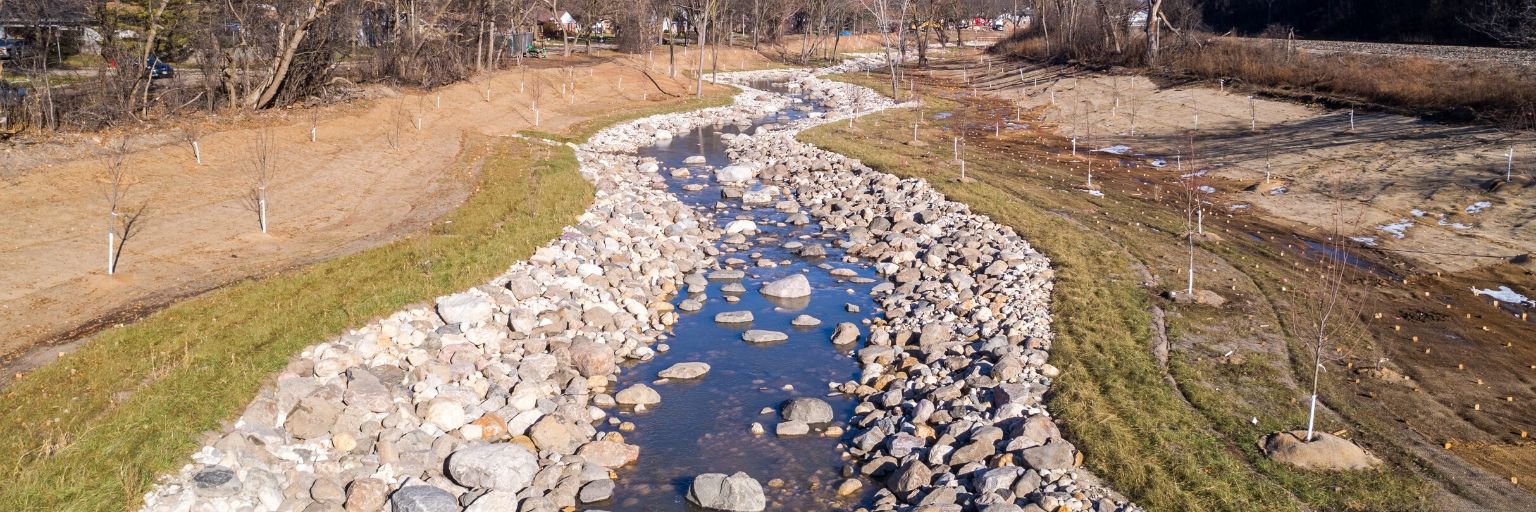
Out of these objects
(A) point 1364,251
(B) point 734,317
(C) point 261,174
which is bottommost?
(B) point 734,317

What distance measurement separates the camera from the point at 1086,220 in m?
24.2

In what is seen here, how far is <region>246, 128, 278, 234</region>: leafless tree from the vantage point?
19.8m

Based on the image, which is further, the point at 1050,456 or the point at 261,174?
the point at 261,174

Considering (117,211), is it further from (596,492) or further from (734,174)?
(734,174)

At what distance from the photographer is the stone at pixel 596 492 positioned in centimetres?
1139

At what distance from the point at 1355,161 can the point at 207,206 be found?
2961 cm

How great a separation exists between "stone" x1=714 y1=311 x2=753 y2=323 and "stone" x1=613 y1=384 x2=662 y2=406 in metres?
3.62

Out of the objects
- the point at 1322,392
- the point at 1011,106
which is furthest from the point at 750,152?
the point at 1322,392

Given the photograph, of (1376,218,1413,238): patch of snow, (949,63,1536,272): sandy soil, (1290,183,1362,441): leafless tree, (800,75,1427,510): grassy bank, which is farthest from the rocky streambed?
(1376,218,1413,238): patch of snow

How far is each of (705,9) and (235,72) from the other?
27671 millimetres

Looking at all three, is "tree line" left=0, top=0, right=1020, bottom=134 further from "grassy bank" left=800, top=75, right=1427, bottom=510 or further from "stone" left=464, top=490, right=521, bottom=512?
"stone" left=464, top=490, right=521, bottom=512

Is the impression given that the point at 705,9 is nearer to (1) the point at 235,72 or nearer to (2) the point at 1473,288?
(1) the point at 235,72

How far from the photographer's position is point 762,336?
1706cm

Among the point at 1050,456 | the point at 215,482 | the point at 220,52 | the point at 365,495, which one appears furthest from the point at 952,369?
the point at 220,52
